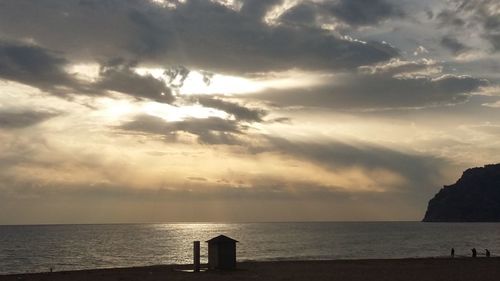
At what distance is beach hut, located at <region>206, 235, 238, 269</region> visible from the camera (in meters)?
41.9

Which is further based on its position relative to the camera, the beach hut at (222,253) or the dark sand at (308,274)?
the beach hut at (222,253)

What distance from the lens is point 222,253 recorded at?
42125mm

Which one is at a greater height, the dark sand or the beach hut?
the beach hut

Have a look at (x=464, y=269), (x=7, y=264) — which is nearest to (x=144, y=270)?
(x=464, y=269)

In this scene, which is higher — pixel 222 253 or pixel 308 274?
pixel 222 253

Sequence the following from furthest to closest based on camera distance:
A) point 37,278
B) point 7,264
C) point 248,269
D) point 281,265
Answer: point 7,264 < point 281,265 < point 248,269 < point 37,278

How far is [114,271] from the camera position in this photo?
4581 centimetres

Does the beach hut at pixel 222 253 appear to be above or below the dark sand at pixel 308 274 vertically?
above

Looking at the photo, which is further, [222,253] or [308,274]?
[222,253]

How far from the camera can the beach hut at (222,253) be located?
4194cm

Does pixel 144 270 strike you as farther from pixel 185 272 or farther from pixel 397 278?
pixel 397 278

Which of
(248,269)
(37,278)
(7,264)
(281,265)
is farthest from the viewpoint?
(7,264)

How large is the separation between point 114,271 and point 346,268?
724 inches

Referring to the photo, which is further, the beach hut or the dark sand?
the beach hut
